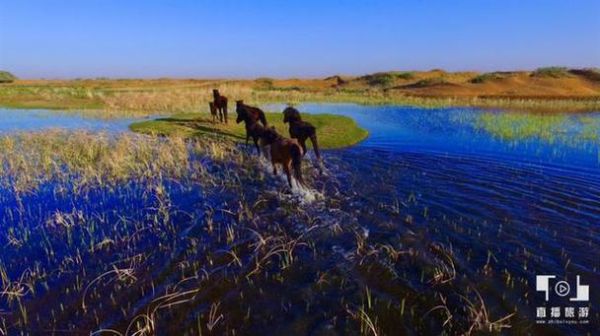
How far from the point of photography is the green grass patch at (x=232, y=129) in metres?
19.4

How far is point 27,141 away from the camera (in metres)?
17.8

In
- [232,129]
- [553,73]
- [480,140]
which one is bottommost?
[480,140]

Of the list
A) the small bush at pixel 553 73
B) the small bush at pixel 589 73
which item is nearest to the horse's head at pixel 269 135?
the small bush at pixel 553 73

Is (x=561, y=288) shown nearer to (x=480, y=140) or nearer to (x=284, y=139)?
(x=284, y=139)

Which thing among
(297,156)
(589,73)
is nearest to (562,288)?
(297,156)

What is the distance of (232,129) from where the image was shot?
2142 cm

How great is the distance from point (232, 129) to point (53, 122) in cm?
1365

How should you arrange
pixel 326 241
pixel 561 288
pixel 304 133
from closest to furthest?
pixel 561 288 → pixel 326 241 → pixel 304 133

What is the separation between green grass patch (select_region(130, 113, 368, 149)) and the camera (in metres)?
19.4

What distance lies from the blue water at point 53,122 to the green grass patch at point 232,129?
7.91ft

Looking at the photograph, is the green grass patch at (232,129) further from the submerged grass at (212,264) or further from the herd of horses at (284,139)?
the submerged grass at (212,264)

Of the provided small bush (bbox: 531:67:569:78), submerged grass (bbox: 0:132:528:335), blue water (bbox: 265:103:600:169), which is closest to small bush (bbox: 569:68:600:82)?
small bush (bbox: 531:67:569:78)

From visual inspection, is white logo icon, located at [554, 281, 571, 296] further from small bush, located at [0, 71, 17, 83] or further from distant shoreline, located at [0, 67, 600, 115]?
small bush, located at [0, 71, 17, 83]

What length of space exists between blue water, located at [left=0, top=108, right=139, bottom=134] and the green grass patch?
7.91 feet
